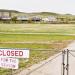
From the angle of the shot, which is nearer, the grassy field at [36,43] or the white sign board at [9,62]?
the white sign board at [9,62]

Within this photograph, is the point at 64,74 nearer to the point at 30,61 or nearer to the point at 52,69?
the point at 52,69

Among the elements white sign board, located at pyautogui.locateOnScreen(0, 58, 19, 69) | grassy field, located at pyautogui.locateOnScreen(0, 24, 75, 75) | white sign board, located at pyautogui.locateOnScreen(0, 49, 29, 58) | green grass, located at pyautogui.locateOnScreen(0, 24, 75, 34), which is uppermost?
white sign board, located at pyautogui.locateOnScreen(0, 49, 29, 58)

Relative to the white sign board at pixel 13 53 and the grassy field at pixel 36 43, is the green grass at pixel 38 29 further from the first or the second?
the white sign board at pixel 13 53

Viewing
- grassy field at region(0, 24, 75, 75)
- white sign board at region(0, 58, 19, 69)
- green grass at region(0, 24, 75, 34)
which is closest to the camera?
white sign board at region(0, 58, 19, 69)

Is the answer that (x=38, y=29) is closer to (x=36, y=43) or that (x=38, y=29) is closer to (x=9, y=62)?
(x=36, y=43)

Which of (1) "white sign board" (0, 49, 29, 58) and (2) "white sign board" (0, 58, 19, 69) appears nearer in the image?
(1) "white sign board" (0, 49, 29, 58)

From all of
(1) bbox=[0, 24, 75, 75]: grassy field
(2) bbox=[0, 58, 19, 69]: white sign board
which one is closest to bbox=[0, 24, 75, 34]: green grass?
(1) bbox=[0, 24, 75, 75]: grassy field

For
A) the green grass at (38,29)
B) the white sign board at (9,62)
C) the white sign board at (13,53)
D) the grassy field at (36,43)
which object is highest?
the white sign board at (13,53)

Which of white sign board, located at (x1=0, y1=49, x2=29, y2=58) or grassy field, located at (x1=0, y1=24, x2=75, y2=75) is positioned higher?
white sign board, located at (x1=0, y1=49, x2=29, y2=58)

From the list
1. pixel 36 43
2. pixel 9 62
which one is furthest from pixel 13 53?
pixel 36 43

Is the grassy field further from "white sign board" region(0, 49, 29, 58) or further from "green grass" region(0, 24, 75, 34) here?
"green grass" region(0, 24, 75, 34)

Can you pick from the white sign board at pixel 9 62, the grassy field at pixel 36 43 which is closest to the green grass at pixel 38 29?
the grassy field at pixel 36 43

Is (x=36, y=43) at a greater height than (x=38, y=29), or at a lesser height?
greater

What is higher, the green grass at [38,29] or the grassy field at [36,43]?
the grassy field at [36,43]
